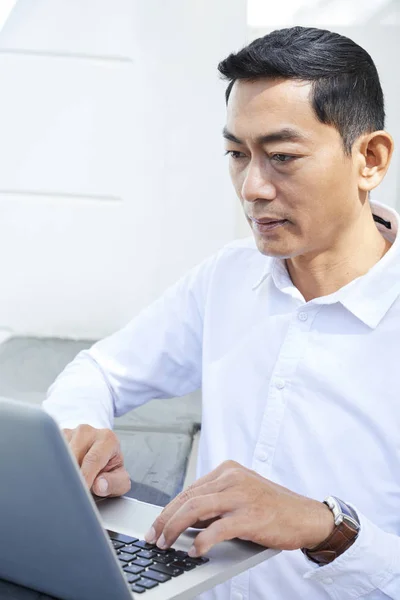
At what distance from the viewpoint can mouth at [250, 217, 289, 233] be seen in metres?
1.15

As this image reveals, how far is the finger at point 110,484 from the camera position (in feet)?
3.33

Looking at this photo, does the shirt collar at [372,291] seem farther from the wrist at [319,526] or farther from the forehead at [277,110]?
the wrist at [319,526]

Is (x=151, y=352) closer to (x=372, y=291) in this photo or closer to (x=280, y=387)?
(x=280, y=387)

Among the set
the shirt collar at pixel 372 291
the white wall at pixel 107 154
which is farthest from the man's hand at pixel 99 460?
the white wall at pixel 107 154

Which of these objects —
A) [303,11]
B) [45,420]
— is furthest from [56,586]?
[303,11]

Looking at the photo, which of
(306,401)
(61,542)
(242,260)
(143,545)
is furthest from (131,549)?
(242,260)

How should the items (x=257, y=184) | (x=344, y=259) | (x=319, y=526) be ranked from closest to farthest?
1. (x=319, y=526)
2. (x=257, y=184)
3. (x=344, y=259)

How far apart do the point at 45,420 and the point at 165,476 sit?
2.83 ft

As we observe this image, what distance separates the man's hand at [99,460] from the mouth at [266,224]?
1.07 ft

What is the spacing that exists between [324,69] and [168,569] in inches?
26.8

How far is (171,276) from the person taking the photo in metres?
2.72

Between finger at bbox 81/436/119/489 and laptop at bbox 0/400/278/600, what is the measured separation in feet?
0.65

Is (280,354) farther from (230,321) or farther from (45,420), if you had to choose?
(45,420)

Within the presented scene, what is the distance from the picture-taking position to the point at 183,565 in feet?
2.65
